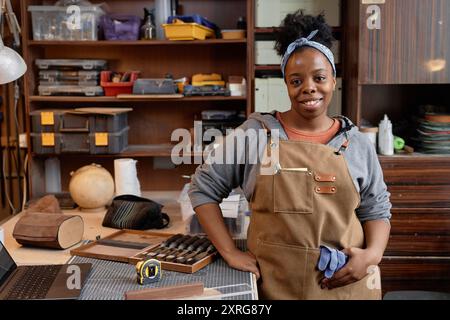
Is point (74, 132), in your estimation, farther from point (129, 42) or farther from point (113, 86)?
point (129, 42)

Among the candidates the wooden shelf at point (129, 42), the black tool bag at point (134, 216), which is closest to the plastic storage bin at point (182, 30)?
the wooden shelf at point (129, 42)

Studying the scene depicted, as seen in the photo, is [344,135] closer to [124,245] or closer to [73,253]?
[124,245]

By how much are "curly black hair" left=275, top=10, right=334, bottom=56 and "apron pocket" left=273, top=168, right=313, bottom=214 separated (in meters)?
0.43

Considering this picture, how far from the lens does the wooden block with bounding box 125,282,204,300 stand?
4.54 ft

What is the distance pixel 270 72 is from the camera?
11.0 ft

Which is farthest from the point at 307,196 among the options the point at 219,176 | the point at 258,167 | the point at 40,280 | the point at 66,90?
the point at 66,90

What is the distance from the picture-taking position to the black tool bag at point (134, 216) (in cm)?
213

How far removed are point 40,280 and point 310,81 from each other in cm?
94

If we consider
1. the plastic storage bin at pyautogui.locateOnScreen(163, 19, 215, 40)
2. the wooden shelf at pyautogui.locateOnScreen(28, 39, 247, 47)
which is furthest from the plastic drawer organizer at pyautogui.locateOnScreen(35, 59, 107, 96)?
the plastic storage bin at pyautogui.locateOnScreen(163, 19, 215, 40)

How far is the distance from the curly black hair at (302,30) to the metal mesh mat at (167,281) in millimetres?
727

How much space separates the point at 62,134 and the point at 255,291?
1.92m

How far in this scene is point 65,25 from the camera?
10.3 feet

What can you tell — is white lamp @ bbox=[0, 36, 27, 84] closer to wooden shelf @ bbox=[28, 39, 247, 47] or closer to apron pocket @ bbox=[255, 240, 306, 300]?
apron pocket @ bbox=[255, 240, 306, 300]
